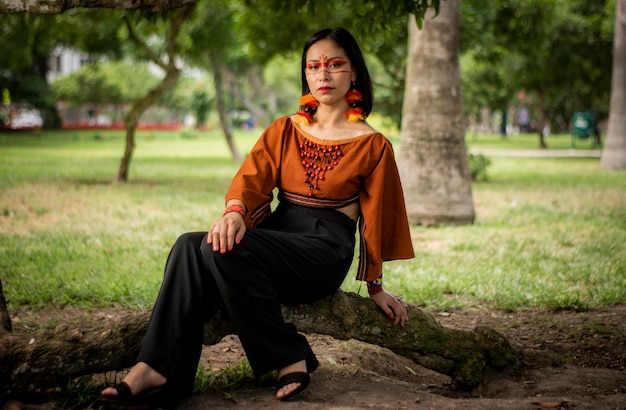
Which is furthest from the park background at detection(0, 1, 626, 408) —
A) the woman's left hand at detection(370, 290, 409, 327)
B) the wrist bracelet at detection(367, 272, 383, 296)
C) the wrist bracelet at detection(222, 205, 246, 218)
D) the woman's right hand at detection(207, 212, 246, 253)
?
the woman's right hand at detection(207, 212, 246, 253)

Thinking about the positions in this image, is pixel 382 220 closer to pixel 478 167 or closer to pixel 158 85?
pixel 158 85

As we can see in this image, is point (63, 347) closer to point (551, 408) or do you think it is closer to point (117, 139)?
point (551, 408)

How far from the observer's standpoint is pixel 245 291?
327 centimetres

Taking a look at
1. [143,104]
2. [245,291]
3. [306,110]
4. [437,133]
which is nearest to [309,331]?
[245,291]

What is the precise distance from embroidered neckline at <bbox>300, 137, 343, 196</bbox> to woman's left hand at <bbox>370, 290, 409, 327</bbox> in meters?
0.70

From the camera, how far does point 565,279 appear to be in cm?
689

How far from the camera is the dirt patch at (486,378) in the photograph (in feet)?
11.5

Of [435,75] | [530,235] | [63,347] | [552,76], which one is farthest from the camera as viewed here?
[552,76]

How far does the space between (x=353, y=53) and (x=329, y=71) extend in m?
0.16

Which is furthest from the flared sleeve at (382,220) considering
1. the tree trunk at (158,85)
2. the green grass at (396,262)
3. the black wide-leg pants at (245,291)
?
the tree trunk at (158,85)

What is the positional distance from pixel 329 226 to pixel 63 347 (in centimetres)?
137

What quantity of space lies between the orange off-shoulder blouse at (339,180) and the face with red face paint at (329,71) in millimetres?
232

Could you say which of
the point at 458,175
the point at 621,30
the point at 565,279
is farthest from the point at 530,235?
the point at 621,30

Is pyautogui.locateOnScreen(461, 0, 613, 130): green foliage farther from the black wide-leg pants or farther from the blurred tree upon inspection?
the black wide-leg pants
